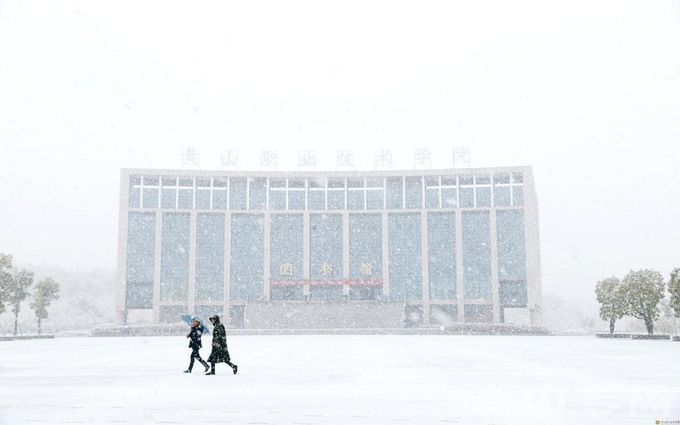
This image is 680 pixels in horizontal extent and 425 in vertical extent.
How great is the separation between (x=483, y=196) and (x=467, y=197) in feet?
6.38

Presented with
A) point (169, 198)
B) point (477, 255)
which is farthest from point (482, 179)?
point (169, 198)

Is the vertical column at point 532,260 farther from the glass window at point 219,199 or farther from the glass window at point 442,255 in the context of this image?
the glass window at point 219,199

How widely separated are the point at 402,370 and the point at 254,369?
13.1ft

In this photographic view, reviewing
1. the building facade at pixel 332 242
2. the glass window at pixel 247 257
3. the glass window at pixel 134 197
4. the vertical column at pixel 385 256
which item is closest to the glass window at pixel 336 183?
the building facade at pixel 332 242

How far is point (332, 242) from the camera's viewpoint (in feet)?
256

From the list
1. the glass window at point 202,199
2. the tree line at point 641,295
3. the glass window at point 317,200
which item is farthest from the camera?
the glass window at point 317,200

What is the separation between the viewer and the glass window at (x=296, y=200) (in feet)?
260

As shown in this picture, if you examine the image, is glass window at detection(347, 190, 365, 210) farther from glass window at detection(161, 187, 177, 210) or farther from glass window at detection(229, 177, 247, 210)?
glass window at detection(161, 187, 177, 210)

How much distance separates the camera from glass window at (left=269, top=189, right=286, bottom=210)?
79250 mm

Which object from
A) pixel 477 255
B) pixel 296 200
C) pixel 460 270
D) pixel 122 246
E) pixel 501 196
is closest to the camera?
pixel 460 270

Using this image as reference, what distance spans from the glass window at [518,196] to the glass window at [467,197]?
488 cm

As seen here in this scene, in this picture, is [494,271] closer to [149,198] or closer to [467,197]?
[467,197]

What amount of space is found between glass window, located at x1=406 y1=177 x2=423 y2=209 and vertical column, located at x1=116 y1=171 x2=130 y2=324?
3489 centimetres

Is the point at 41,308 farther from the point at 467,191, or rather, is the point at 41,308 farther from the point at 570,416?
the point at 570,416
